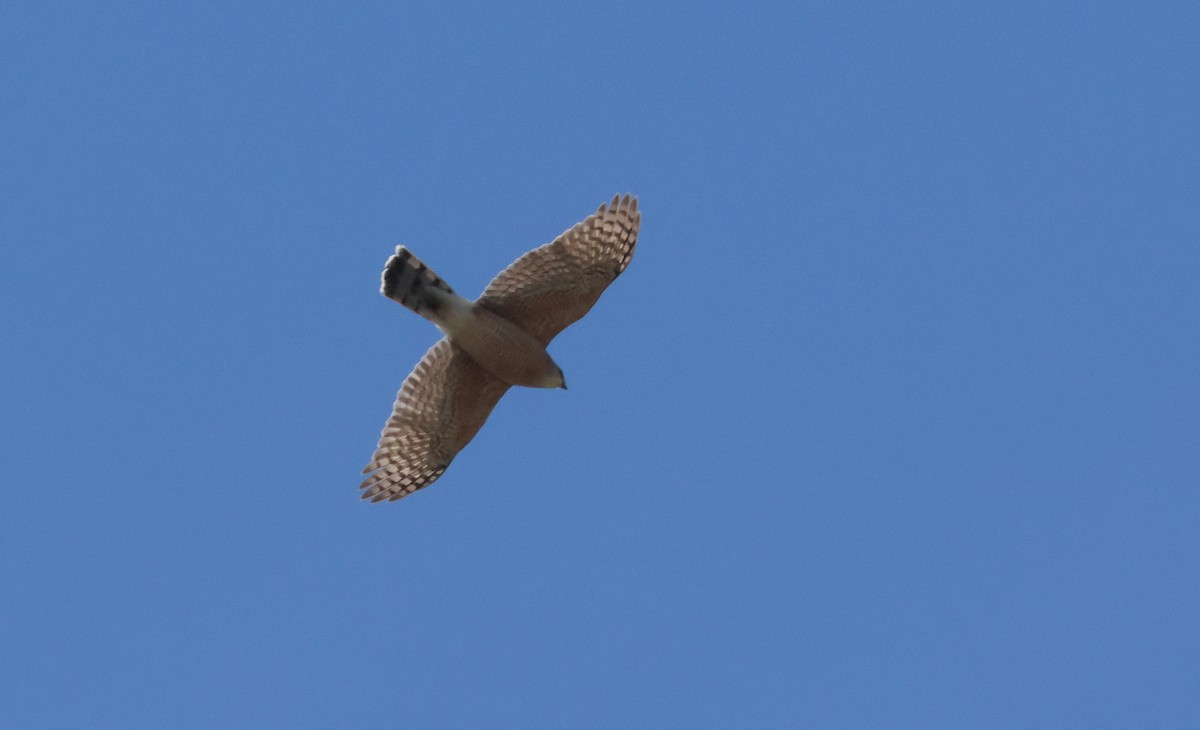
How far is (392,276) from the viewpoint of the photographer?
59.5 ft

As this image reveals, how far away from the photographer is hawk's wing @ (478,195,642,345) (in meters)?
17.8

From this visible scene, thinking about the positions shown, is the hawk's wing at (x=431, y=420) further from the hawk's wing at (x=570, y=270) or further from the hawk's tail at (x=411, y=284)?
the hawk's wing at (x=570, y=270)

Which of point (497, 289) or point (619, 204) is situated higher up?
point (619, 204)

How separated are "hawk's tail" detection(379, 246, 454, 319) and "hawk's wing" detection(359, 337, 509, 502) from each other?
0.66 meters

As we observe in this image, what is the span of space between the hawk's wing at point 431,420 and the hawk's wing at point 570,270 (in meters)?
0.96

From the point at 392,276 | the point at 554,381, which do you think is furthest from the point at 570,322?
the point at 392,276

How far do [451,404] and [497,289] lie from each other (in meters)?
1.71

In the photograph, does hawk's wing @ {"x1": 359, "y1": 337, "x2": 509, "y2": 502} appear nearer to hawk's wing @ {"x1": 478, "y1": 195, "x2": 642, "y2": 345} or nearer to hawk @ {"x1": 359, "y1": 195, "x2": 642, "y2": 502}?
hawk @ {"x1": 359, "y1": 195, "x2": 642, "y2": 502}

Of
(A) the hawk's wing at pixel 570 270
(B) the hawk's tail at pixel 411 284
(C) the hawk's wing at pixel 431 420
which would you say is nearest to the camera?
(A) the hawk's wing at pixel 570 270

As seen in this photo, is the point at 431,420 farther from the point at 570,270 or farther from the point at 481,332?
the point at 570,270

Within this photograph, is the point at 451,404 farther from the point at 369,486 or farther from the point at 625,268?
the point at 625,268

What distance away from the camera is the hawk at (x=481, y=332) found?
17.9 m

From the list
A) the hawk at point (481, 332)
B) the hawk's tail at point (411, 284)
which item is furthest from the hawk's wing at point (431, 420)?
the hawk's tail at point (411, 284)

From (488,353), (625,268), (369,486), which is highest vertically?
(625,268)
